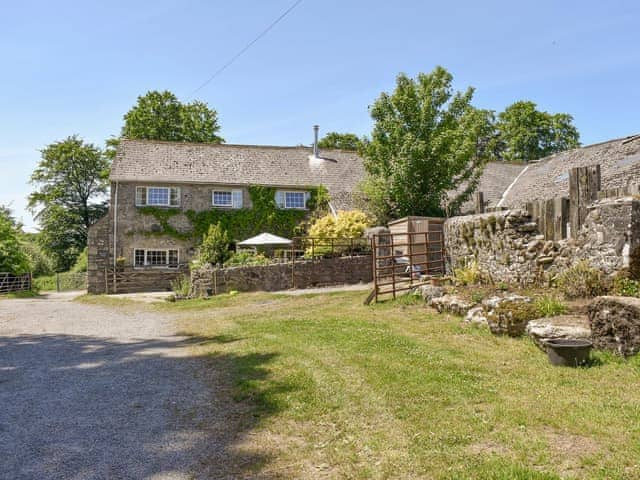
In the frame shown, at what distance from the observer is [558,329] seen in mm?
6992

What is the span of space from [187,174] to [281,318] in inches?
658

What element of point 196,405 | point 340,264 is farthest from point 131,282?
point 196,405

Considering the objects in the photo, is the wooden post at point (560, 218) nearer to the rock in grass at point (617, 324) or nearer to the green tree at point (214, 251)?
the rock in grass at point (617, 324)

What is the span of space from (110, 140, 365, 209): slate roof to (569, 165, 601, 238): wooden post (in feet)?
57.6

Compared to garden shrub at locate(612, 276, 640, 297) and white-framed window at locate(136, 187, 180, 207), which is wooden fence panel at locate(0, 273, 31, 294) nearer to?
white-framed window at locate(136, 187, 180, 207)

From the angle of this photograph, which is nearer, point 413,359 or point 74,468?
point 74,468

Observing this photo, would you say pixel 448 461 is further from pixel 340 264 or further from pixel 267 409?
pixel 340 264

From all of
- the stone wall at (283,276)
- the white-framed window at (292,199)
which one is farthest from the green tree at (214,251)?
the white-framed window at (292,199)

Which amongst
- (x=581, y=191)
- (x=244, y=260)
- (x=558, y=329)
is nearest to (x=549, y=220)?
(x=581, y=191)

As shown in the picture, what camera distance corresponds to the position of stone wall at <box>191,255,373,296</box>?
18.9 metres

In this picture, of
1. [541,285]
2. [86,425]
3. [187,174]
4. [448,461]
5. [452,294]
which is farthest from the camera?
[187,174]

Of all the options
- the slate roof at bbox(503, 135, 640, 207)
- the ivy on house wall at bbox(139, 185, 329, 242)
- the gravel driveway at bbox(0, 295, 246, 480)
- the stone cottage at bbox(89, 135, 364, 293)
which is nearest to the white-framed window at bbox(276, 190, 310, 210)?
the stone cottage at bbox(89, 135, 364, 293)

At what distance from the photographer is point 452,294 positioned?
1115 cm

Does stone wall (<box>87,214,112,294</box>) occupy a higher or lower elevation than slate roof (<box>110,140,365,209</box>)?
lower
